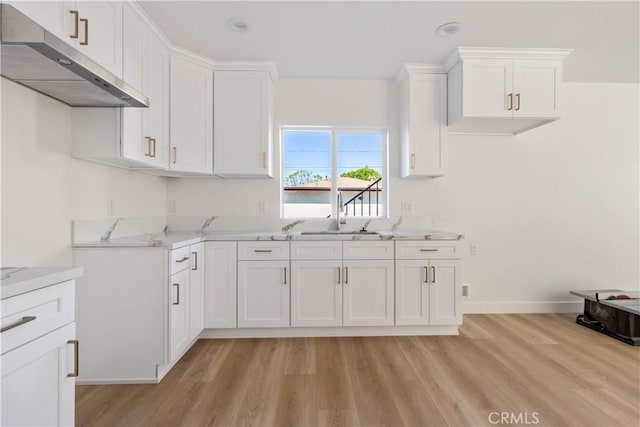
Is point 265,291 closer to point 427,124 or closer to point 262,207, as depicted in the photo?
point 262,207

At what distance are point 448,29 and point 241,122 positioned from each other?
6.22 feet

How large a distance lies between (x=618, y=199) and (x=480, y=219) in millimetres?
1550

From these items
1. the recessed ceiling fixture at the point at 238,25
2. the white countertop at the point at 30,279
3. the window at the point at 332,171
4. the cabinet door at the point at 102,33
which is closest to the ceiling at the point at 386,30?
the recessed ceiling fixture at the point at 238,25

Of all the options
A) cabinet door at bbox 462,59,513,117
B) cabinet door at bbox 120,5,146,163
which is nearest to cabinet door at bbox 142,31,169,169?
cabinet door at bbox 120,5,146,163

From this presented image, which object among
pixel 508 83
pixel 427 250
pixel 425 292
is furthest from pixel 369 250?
pixel 508 83

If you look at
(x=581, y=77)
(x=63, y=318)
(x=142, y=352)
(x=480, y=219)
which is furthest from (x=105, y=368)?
(x=581, y=77)

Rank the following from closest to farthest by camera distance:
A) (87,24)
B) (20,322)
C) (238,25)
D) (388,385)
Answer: (20,322), (87,24), (388,385), (238,25)

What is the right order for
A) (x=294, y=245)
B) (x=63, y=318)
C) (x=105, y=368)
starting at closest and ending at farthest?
(x=63, y=318), (x=105, y=368), (x=294, y=245)

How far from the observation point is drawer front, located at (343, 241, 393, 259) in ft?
8.66

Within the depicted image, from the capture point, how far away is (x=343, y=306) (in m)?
2.63

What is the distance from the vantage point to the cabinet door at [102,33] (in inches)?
60.6

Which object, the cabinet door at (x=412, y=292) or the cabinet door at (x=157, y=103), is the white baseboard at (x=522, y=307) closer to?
the cabinet door at (x=412, y=292)

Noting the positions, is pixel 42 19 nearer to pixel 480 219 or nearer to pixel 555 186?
pixel 480 219

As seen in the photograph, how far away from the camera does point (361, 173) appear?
3.34 meters
